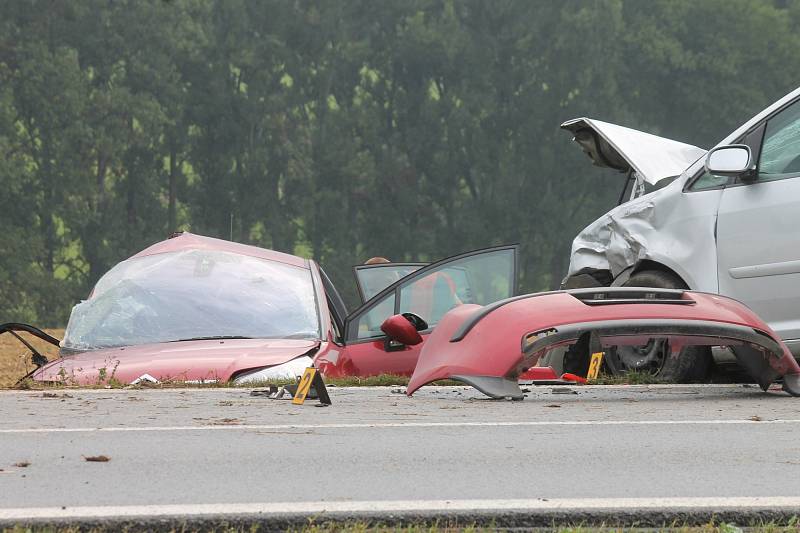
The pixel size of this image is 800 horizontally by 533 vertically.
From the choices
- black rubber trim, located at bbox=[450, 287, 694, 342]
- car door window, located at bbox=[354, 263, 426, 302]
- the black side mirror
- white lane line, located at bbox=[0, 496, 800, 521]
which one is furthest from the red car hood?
white lane line, located at bbox=[0, 496, 800, 521]

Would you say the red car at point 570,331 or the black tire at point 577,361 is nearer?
the red car at point 570,331

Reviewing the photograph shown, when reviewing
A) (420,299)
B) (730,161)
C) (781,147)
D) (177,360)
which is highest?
(781,147)

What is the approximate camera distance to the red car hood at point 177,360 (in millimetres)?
9000

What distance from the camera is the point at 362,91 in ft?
195

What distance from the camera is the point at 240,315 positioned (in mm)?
10188

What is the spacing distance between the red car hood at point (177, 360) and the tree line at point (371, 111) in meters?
41.7

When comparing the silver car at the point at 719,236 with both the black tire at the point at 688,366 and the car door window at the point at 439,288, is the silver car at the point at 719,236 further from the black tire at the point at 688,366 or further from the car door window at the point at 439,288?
the car door window at the point at 439,288

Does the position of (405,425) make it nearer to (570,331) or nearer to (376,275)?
(570,331)

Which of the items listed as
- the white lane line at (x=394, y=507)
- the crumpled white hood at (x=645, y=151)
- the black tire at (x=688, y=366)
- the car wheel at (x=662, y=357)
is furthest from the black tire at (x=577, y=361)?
the white lane line at (x=394, y=507)

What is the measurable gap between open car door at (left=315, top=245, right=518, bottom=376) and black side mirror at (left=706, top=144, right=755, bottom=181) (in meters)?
2.32

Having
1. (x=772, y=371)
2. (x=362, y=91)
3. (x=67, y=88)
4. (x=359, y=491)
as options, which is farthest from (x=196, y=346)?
(x=362, y=91)

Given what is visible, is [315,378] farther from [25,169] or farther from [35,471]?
[25,169]

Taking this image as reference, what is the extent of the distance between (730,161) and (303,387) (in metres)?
3.18

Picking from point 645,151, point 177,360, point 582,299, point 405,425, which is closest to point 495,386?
point 582,299
